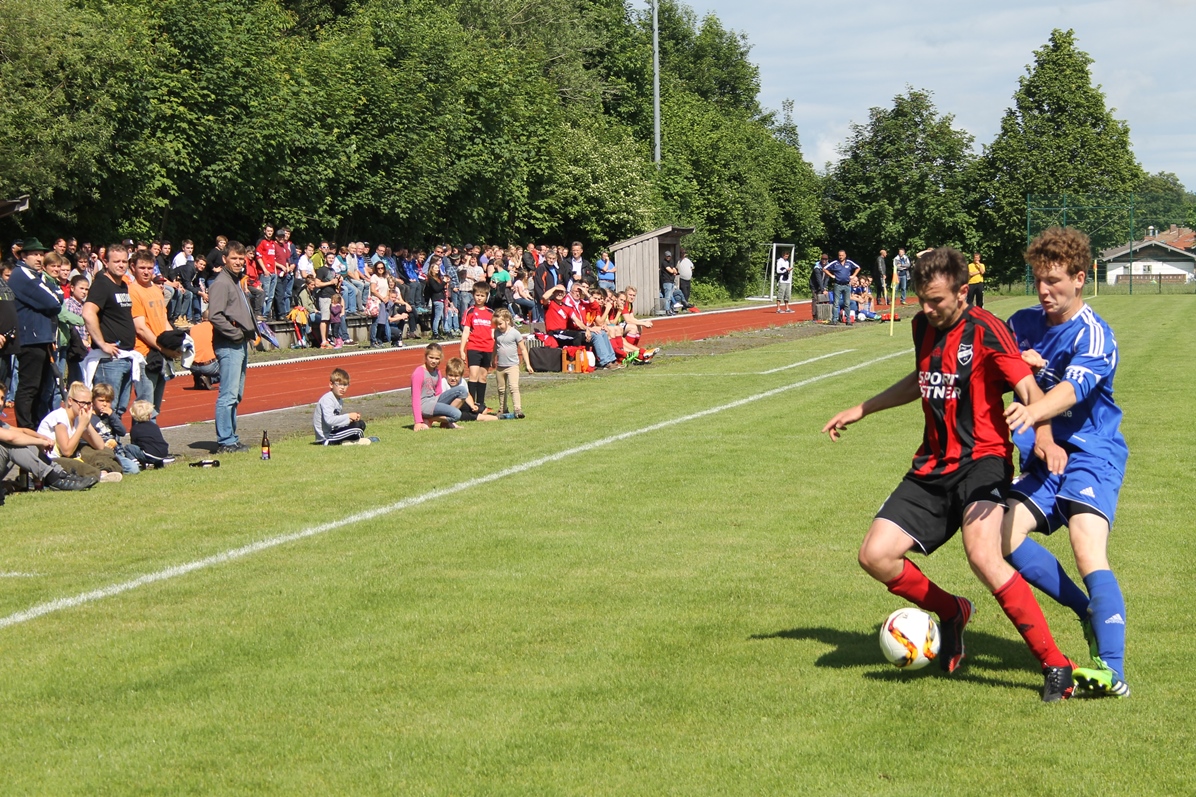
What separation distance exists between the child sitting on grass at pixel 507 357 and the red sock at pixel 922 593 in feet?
35.5

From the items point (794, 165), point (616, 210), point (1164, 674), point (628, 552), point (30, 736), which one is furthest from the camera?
point (794, 165)

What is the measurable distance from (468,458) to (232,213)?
73.3 ft

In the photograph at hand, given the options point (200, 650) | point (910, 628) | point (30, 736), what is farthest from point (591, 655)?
point (30, 736)

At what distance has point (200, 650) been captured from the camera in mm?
6406

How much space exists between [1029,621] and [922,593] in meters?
0.51

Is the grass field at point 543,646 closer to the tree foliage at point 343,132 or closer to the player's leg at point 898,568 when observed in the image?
the player's leg at point 898,568

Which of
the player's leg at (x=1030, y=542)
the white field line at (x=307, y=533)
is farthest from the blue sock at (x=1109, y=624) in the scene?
the white field line at (x=307, y=533)

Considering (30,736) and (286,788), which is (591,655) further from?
(30,736)

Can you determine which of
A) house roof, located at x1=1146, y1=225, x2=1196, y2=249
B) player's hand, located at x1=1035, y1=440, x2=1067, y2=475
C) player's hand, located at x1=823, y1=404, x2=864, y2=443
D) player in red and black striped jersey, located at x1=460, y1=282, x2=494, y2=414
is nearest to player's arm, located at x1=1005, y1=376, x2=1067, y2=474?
player's hand, located at x1=1035, y1=440, x2=1067, y2=475

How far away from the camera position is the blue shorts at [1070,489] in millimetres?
5578

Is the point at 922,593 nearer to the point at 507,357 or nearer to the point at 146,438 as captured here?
the point at 146,438

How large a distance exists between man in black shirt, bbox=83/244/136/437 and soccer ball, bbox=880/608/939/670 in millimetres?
9375

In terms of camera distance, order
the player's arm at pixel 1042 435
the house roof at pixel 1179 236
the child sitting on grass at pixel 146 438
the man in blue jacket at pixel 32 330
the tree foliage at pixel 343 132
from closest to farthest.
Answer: the player's arm at pixel 1042 435 < the child sitting on grass at pixel 146 438 < the man in blue jacket at pixel 32 330 < the tree foliage at pixel 343 132 < the house roof at pixel 1179 236

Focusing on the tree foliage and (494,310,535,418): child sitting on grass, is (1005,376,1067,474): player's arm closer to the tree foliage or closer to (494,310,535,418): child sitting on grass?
(494,310,535,418): child sitting on grass
